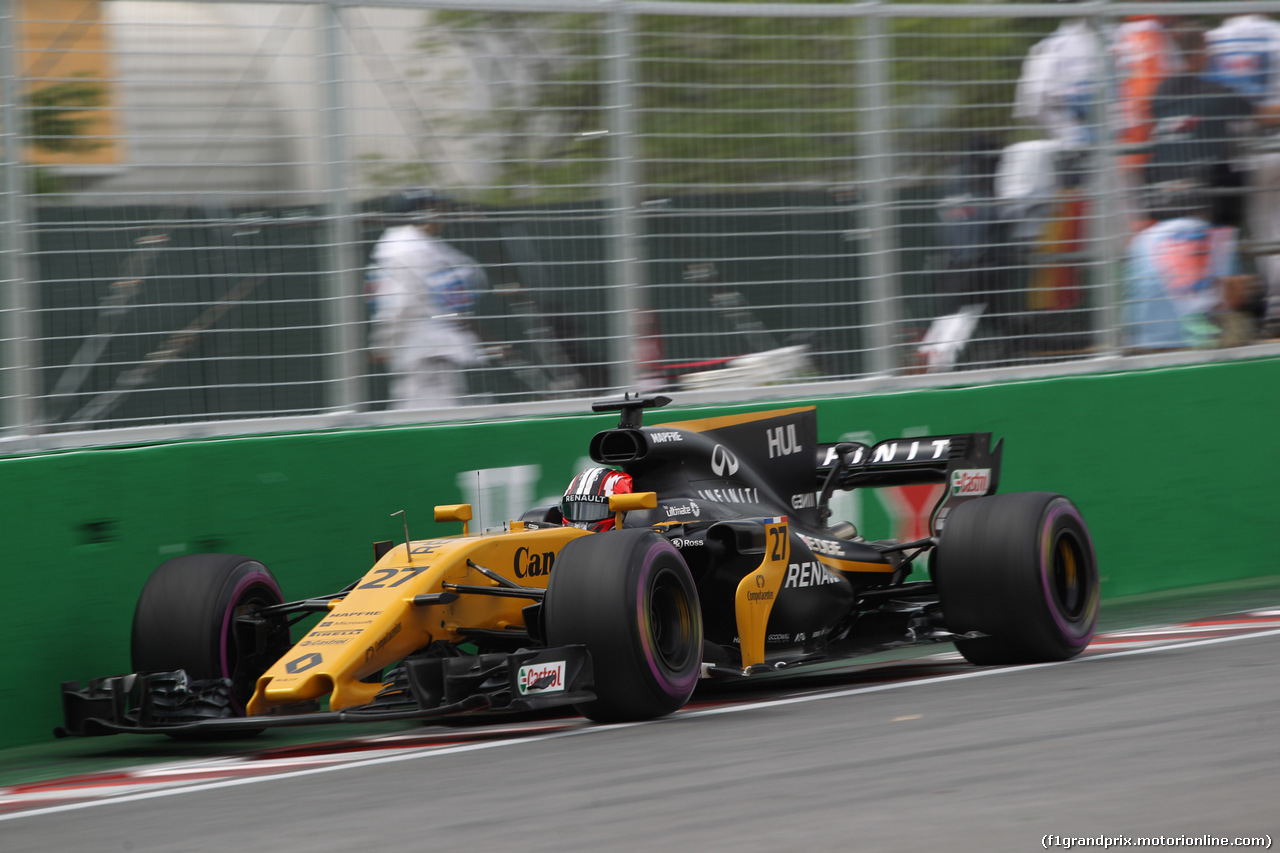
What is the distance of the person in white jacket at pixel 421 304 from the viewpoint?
8375mm

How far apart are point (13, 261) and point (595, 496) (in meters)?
2.73

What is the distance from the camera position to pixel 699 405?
941cm

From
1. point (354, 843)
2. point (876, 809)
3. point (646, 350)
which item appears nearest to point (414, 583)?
point (354, 843)

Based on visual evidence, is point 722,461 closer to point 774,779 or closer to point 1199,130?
point 774,779

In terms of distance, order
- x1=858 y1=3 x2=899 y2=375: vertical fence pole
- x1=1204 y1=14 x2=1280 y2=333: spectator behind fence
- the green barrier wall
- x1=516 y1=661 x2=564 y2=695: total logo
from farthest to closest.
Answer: x1=1204 y1=14 x2=1280 y2=333: spectator behind fence
x1=858 y1=3 x2=899 y2=375: vertical fence pole
the green barrier wall
x1=516 y1=661 x2=564 y2=695: total logo

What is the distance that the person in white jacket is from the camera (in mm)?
8375

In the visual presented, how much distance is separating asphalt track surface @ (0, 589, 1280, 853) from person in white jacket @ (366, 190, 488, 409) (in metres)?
2.16

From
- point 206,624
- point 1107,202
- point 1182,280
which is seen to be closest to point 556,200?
point 206,624

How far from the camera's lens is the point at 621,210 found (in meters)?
9.12

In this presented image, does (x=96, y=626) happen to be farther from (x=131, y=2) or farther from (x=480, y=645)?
(x=131, y=2)

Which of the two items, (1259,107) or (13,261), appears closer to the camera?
(13,261)

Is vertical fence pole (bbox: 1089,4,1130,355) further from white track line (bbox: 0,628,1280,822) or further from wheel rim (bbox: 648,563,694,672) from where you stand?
wheel rim (bbox: 648,563,694,672)

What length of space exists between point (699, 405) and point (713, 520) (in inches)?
83.9

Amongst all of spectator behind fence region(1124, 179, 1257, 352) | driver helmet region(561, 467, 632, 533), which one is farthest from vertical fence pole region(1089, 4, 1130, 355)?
driver helmet region(561, 467, 632, 533)
